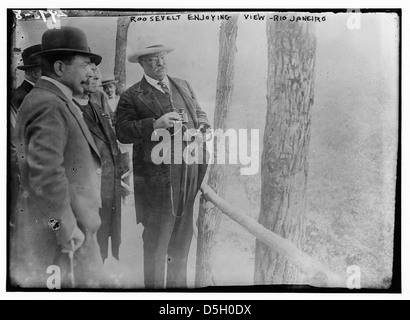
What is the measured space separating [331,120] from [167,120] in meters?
0.99

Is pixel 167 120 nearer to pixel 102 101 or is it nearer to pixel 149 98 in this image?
pixel 149 98

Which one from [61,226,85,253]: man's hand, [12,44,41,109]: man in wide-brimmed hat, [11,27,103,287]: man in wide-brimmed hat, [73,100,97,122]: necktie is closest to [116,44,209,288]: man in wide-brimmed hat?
[73,100,97,122]: necktie

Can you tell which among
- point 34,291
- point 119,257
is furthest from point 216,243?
point 34,291

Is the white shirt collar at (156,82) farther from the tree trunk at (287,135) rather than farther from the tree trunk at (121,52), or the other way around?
the tree trunk at (287,135)

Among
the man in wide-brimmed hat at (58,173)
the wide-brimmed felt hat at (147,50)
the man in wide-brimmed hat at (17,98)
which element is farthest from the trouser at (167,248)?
the wide-brimmed felt hat at (147,50)

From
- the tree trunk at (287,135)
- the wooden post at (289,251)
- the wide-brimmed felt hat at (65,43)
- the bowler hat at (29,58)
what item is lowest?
the wooden post at (289,251)

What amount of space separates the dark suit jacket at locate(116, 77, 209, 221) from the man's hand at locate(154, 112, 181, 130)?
3 centimetres

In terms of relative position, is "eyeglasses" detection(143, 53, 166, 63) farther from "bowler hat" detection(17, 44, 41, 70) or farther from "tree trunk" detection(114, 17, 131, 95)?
"bowler hat" detection(17, 44, 41, 70)

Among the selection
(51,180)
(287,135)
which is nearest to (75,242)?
(51,180)

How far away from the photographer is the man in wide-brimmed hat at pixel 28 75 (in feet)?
8.43

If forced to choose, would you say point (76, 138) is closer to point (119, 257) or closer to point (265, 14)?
point (119, 257)

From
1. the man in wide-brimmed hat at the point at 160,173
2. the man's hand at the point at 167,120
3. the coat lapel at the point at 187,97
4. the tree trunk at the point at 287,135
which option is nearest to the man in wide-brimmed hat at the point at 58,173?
the man in wide-brimmed hat at the point at 160,173

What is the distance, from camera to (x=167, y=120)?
2557mm

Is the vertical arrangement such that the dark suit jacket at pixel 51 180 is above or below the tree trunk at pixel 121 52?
below
